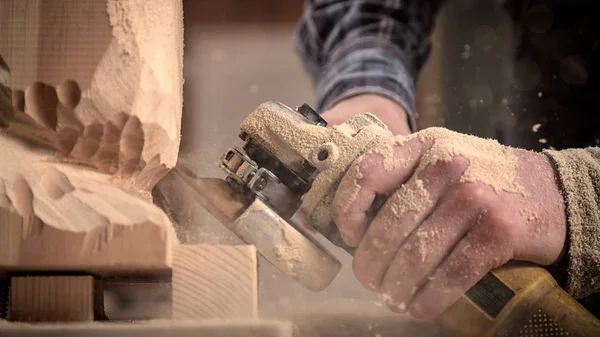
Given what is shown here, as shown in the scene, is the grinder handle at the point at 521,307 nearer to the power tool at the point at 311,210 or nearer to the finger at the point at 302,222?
the power tool at the point at 311,210

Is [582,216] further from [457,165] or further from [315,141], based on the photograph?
[315,141]

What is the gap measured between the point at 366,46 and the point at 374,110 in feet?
0.74

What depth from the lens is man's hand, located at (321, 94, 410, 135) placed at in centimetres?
131

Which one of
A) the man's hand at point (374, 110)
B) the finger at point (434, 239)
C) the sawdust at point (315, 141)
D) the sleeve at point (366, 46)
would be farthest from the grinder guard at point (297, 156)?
the sleeve at point (366, 46)

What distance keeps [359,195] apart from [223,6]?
1.41 feet

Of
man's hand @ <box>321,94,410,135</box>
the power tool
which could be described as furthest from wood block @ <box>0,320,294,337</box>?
man's hand @ <box>321,94,410,135</box>

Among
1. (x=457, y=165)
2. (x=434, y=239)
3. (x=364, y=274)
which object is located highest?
(x=457, y=165)

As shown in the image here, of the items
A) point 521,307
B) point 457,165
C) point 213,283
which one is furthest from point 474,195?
point 213,283

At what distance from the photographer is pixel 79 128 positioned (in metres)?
0.60

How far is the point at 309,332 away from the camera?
0.90 metres

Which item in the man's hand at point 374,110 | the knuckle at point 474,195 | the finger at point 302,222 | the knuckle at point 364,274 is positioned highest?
the knuckle at point 474,195

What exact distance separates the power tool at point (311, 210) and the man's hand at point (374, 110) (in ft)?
1.44

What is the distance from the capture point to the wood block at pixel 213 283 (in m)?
0.60

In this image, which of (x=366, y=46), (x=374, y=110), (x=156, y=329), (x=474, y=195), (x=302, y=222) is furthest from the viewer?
(x=366, y=46)
